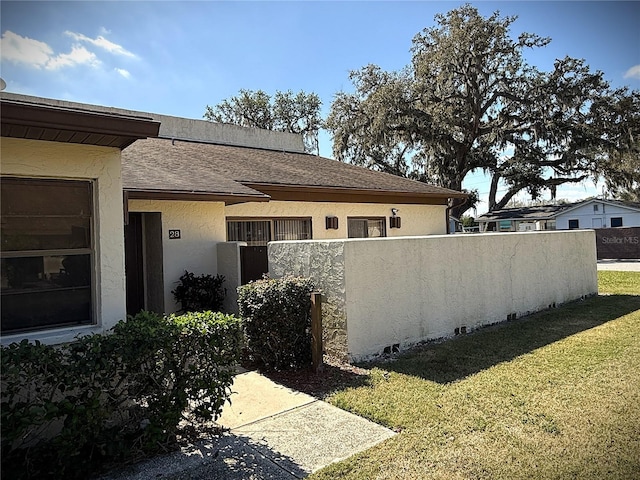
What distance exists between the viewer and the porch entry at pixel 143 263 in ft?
27.0

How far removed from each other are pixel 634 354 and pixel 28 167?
7.63m

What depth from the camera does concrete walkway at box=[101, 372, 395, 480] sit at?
359 cm

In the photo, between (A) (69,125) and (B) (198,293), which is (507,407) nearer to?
(A) (69,125)

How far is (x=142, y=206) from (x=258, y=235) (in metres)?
3.03

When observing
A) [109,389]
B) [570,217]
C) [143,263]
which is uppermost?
[570,217]

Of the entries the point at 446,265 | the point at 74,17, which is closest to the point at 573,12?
the point at 446,265

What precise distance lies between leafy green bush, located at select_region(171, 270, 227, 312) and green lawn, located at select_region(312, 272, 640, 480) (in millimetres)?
3390

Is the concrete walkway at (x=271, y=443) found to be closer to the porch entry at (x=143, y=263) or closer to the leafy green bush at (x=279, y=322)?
the leafy green bush at (x=279, y=322)

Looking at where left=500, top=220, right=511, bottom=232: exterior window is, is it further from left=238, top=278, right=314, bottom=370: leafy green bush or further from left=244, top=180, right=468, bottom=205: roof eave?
left=238, top=278, right=314, bottom=370: leafy green bush

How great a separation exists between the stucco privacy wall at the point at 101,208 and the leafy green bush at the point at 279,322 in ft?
6.28

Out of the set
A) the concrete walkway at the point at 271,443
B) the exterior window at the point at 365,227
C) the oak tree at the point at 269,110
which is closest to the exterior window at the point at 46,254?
the concrete walkway at the point at 271,443

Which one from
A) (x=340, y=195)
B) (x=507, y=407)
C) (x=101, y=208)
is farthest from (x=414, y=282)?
(x=340, y=195)

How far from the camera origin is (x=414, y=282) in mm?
7059

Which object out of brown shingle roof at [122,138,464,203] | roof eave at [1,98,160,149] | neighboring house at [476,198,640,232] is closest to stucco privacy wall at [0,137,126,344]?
roof eave at [1,98,160,149]
